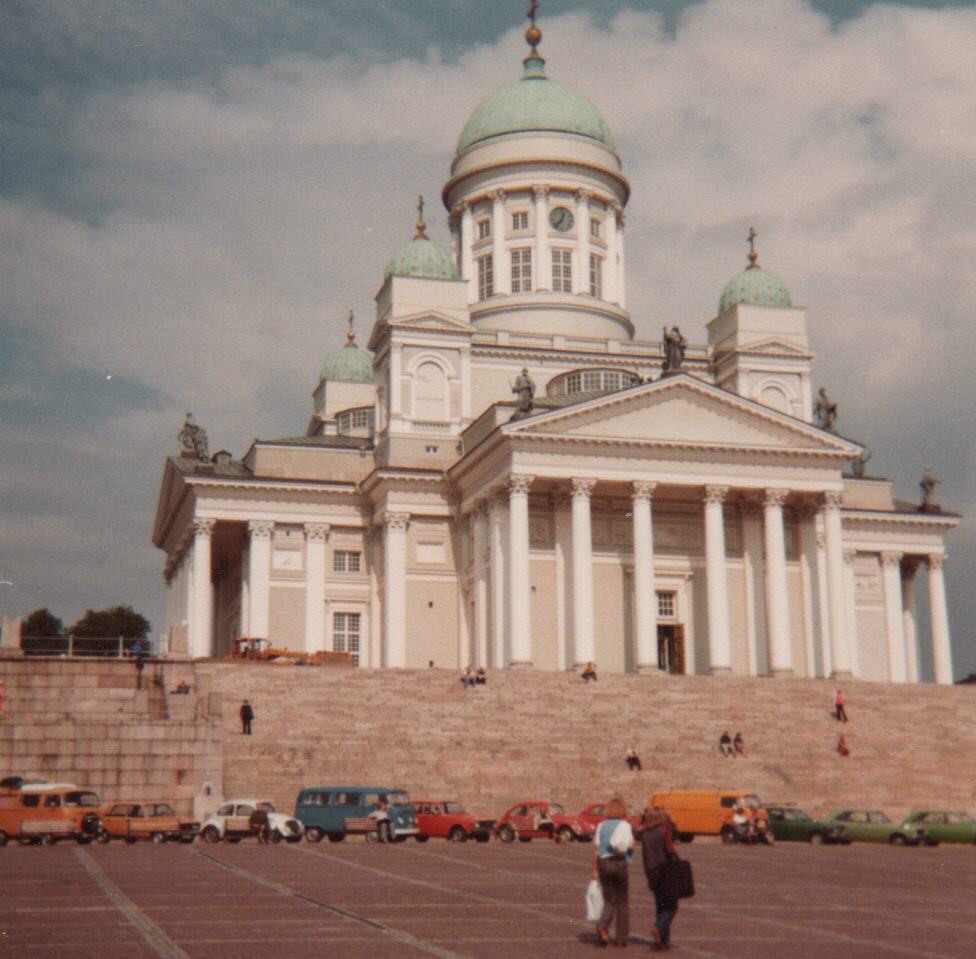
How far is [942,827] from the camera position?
1422 inches

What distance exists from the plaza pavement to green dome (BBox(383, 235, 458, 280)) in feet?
138

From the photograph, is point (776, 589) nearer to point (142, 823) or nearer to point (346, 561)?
point (346, 561)

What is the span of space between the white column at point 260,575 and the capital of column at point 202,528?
1.66m

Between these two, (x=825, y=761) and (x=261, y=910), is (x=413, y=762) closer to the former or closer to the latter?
(x=825, y=761)

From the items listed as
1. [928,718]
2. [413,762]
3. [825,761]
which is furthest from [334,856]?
[928,718]

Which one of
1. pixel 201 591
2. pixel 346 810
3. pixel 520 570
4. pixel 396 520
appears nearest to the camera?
pixel 346 810

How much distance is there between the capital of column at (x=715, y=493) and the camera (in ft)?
198

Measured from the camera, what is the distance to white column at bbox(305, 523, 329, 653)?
216 feet

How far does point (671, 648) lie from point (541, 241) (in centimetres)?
2281

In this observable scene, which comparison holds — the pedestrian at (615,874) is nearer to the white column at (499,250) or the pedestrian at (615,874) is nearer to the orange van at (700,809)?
the orange van at (700,809)

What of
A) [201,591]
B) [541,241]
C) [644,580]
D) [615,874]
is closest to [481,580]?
[644,580]

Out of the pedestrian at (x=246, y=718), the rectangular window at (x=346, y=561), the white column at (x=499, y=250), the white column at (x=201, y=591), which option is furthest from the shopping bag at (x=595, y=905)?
the white column at (x=499, y=250)

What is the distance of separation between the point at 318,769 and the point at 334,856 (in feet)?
37.4

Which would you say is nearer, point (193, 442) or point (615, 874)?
point (615, 874)
